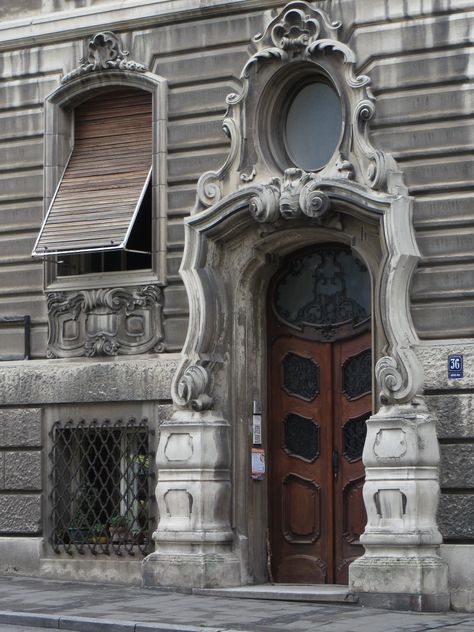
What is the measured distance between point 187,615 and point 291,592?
1.85 meters

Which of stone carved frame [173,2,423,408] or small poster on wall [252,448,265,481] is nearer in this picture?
stone carved frame [173,2,423,408]

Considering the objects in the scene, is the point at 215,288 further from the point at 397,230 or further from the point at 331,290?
the point at 397,230

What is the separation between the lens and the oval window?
683 inches

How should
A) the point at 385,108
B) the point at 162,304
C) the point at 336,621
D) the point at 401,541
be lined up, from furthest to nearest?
the point at 162,304
the point at 385,108
the point at 401,541
the point at 336,621

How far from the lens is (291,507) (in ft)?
58.1

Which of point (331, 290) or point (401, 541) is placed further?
point (331, 290)

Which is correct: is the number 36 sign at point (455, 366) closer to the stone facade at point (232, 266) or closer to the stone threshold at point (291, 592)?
the stone facade at point (232, 266)

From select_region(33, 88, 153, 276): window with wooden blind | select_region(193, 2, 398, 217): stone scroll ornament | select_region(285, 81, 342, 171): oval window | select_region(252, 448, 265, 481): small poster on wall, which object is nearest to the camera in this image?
select_region(193, 2, 398, 217): stone scroll ornament

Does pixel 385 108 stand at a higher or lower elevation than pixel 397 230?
higher

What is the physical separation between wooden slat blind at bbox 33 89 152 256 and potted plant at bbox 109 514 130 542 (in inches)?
122

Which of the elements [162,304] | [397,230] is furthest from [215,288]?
[397,230]

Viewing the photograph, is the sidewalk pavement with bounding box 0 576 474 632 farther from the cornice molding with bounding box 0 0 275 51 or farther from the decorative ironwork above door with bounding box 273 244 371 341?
the cornice molding with bounding box 0 0 275 51

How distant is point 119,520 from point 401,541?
155 inches

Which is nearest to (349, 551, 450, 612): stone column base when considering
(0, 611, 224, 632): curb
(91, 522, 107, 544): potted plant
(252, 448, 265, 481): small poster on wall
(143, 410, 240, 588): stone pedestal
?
(143, 410, 240, 588): stone pedestal
